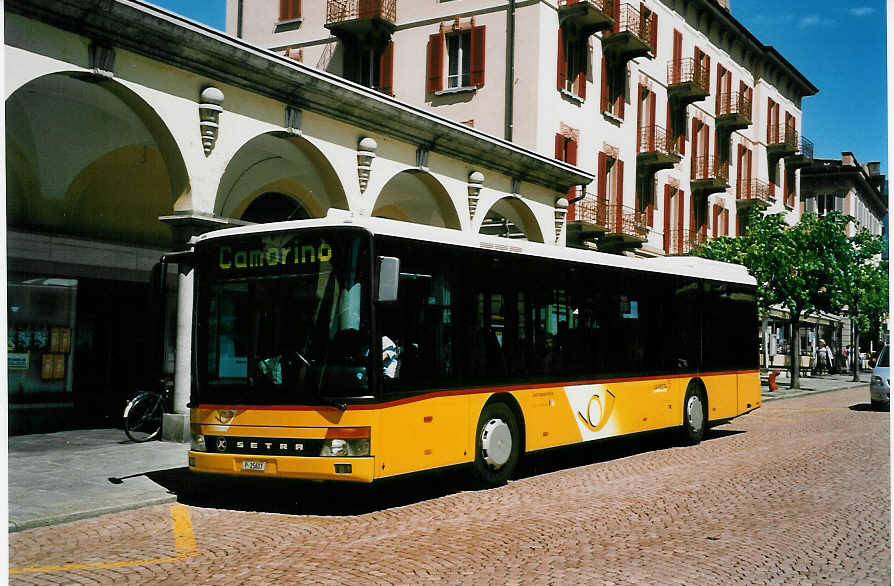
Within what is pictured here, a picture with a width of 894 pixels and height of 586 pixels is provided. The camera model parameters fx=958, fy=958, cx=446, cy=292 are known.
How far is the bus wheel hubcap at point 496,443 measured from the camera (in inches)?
420

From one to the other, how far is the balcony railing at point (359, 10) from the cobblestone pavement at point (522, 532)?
19363 millimetres

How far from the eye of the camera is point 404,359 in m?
9.42

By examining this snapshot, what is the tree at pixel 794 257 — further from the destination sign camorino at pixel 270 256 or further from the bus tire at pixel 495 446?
the destination sign camorino at pixel 270 256

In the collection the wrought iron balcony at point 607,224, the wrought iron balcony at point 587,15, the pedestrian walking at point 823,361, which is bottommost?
the pedestrian walking at point 823,361

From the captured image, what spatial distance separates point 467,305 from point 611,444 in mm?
6327

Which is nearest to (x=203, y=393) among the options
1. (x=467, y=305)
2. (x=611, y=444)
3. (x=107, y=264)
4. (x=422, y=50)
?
(x=467, y=305)

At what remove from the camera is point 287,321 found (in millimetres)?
9117

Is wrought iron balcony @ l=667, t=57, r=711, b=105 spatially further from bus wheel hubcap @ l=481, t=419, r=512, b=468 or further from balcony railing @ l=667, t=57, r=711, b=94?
bus wheel hubcap @ l=481, t=419, r=512, b=468

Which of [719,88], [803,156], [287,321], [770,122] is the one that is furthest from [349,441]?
[803,156]

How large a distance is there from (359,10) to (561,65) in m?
6.28

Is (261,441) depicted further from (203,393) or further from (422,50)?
(422,50)

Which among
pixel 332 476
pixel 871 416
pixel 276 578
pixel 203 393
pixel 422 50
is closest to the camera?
pixel 276 578

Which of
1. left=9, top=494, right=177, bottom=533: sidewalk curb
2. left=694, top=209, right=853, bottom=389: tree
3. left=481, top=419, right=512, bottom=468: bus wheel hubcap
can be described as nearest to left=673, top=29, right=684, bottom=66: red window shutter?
left=694, top=209, right=853, bottom=389: tree

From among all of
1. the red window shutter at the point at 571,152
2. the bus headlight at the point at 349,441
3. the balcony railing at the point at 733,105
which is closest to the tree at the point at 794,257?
the red window shutter at the point at 571,152
